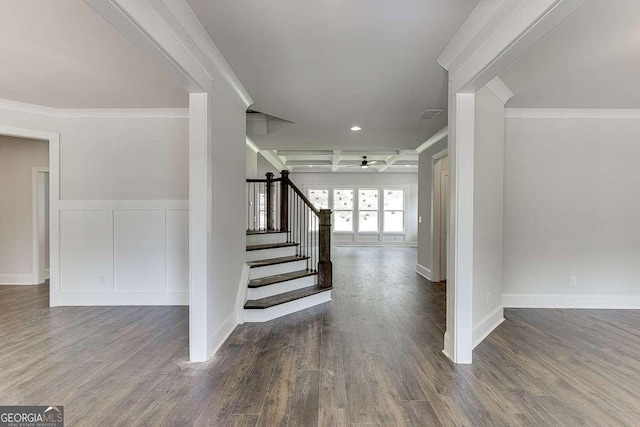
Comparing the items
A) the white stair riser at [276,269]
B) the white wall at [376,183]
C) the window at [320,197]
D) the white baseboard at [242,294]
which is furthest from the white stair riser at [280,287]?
the window at [320,197]

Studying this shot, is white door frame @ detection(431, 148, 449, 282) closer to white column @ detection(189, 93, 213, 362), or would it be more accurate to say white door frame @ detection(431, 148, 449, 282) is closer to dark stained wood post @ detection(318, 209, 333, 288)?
dark stained wood post @ detection(318, 209, 333, 288)

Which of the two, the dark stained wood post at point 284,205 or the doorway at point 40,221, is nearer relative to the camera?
the dark stained wood post at point 284,205

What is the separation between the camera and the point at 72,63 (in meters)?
2.92

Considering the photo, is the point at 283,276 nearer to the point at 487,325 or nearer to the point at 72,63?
the point at 487,325

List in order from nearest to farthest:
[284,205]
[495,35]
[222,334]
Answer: [495,35], [222,334], [284,205]

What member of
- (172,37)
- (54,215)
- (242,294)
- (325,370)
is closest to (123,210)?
(54,215)

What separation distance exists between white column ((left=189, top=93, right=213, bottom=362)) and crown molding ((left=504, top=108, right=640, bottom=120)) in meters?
3.71

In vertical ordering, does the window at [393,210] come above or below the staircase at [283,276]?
above

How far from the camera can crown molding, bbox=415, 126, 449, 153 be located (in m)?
5.28

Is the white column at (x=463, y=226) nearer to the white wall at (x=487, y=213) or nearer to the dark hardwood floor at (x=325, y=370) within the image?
the dark hardwood floor at (x=325, y=370)

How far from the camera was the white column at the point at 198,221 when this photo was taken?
2.70 meters

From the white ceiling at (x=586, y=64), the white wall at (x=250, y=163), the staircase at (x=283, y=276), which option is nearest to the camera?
the white ceiling at (x=586, y=64)

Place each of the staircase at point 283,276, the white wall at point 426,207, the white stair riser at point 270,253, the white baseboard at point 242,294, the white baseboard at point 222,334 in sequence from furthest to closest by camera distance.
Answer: the white wall at point 426,207 < the white stair riser at point 270,253 < the staircase at point 283,276 < the white baseboard at point 242,294 < the white baseboard at point 222,334

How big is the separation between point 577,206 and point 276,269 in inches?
158
